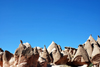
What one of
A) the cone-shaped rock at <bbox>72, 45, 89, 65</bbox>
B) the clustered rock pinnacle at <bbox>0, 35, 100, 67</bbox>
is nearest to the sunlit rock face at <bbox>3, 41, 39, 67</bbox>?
the clustered rock pinnacle at <bbox>0, 35, 100, 67</bbox>

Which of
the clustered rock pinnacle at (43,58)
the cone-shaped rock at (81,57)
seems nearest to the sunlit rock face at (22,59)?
the clustered rock pinnacle at (43,58)

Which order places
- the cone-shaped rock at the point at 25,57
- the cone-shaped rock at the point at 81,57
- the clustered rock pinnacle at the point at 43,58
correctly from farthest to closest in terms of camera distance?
the cone-shaped rock at the point at 81,57
the clustered rock pinnacle at the point at 43,58
the cone-shaped rock at the point at 25,57

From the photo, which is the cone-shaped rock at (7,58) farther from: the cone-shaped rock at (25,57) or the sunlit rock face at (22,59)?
the cone-shaped rock at (25,57)

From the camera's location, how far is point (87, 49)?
16.5m

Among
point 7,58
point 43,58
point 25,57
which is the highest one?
point 7,58

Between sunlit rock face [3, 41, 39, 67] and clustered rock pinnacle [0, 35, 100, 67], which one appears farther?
clustered rock pinnacle [0, 35, 100, 67]

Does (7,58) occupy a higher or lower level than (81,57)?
higher

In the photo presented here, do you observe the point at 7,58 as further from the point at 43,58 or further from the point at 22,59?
the point at 43,58

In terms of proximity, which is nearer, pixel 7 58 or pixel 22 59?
pixel 22 59

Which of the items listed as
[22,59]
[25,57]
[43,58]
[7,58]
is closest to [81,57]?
[43,58]

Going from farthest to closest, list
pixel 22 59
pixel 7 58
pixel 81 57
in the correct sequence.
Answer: pixel 81 57
pixel 7 58
pixel 22 59

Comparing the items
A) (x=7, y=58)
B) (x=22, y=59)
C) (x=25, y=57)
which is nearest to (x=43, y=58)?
(x=25, y=57)

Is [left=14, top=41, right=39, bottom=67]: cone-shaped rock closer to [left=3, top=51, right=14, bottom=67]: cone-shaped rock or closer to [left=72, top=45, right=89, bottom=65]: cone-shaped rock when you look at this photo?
[left=3, top=51, right=14, bottom=67]: cone-shaped rock

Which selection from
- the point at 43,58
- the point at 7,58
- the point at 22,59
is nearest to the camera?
the point at 22,59
